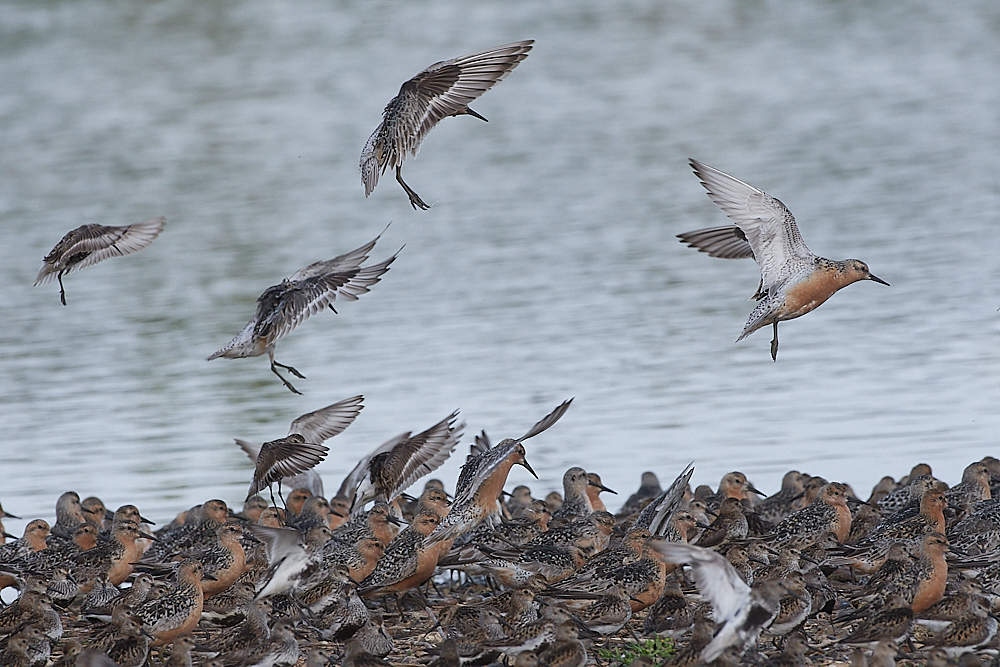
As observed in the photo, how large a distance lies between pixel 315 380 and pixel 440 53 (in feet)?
57.0

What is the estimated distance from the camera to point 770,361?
45.9 ft

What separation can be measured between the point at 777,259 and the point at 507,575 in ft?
8.06

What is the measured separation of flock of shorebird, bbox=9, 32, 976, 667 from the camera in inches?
288

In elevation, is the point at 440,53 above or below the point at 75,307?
above

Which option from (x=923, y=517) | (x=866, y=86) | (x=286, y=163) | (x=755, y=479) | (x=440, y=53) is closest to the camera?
(x=923, y=517)

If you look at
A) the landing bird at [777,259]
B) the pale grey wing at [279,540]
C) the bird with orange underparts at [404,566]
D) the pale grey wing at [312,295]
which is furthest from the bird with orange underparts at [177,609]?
the landing bird at [777,259]

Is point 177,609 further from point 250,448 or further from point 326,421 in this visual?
point 250,448

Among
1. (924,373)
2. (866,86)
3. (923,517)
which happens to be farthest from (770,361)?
(866,86)

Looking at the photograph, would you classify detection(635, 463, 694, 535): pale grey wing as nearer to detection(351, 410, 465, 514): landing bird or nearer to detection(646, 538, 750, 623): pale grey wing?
detection(351, 410, 465, 514): landing bird

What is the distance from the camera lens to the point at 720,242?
10.6 meters

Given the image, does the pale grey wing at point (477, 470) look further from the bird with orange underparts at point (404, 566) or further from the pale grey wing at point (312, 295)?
the pale grey wing at point (312, 295)

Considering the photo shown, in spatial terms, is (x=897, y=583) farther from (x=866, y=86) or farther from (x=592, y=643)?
(x=866, y=86)

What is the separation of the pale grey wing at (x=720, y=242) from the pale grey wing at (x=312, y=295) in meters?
2.29

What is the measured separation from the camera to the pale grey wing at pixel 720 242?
10523 mm
